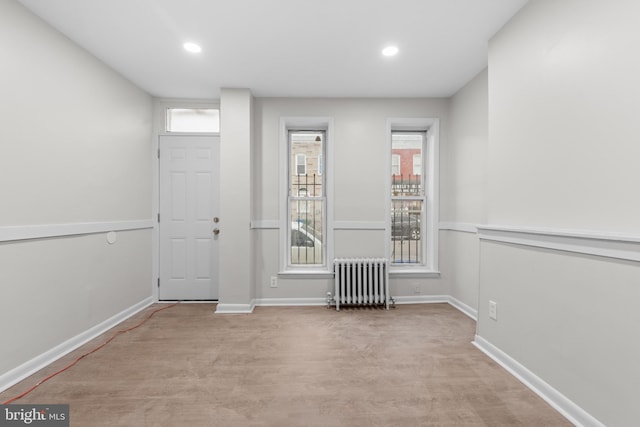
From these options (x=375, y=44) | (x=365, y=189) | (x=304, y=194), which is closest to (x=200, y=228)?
(x=304, y=194)

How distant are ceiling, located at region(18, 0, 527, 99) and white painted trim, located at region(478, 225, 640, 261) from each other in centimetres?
160

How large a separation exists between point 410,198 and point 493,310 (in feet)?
6.05

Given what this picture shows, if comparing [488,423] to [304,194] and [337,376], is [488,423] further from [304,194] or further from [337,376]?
[304,194]

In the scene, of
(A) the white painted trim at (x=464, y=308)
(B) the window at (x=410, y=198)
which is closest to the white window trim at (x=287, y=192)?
(B) the window at (x=410, y=198)

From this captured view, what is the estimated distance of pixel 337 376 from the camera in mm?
2018

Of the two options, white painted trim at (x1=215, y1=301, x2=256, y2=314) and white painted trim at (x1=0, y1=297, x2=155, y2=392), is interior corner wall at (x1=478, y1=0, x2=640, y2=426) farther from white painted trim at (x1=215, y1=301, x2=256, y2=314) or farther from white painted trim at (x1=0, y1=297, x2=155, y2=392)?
white painted trim at (x1=0, y1=297, x2=155, y2=392)

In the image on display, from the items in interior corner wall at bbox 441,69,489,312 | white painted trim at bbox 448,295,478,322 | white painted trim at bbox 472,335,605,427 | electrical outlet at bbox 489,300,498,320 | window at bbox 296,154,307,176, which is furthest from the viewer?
window at bbox 296,154,307,176

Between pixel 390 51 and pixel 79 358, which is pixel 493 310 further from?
pixel 79 358

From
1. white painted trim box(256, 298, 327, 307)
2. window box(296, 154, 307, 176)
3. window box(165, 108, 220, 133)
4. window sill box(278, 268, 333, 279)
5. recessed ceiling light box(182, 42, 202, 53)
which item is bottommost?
white painted trim box(256, 298, 327, 307)

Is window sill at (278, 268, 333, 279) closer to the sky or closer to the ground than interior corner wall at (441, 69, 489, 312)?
closer to the ground

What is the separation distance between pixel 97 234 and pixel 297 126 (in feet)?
8.26

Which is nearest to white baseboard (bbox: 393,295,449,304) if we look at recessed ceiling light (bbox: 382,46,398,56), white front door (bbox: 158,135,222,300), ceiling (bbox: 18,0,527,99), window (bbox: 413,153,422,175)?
window (bbox: 413,153,422,175)

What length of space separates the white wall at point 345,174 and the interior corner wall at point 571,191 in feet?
4.82

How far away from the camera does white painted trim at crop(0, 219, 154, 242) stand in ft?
6.27
